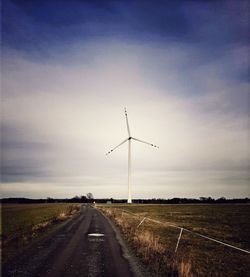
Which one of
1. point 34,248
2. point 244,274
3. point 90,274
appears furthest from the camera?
point 34,248

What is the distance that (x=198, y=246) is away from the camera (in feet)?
74.6

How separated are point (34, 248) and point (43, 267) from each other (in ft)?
17.2

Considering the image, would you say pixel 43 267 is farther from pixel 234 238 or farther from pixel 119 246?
pixel 234 238

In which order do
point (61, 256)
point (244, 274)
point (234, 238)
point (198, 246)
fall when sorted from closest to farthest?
point (244, 274), point (61, 256), point (198, 246), point (234, 238)

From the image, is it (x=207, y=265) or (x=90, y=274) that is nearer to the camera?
(x=90, y=274)

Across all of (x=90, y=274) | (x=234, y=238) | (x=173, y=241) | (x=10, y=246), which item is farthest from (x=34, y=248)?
(x=234, y=238)

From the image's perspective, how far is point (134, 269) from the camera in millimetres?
13297

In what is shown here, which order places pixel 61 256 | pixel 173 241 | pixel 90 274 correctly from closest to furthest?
1. pixel 90 274
2. pixel 61 256
3. pixel 173 241

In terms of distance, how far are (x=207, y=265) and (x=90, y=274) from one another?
22.0ft

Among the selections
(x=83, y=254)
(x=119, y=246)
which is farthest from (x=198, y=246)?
(x=83, y=254)

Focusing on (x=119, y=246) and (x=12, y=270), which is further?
(x=119, y=246)

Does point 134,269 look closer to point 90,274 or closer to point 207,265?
point 90,274

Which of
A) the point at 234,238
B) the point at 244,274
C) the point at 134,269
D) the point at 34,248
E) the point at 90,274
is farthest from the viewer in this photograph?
the point at 234,238

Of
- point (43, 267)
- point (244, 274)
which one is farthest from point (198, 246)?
point (43, 267)
